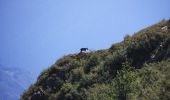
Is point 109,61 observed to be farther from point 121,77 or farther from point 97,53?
point 121,77

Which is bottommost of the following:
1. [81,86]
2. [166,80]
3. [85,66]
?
[166,80]

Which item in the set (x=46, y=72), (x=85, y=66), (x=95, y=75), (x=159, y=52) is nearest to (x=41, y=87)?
(x=46, y=72)

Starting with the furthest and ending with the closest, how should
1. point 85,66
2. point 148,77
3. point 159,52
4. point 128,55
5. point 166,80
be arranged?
point 85,66 → point 128,55 → point 159,52 → point 148,77 → point 166,80

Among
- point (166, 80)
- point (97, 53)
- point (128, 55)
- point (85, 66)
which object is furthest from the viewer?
point (97, 53)

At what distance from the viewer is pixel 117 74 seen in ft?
70.7

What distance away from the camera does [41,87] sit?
31359mm

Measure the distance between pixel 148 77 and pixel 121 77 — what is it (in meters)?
2.97

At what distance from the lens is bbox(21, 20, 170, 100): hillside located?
683 inches

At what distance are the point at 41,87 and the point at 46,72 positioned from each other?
2540mm

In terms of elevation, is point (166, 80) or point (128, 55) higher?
point (128, 55)

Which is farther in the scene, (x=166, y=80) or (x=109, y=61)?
(x=109, y=61)

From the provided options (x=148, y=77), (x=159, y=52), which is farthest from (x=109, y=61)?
(x=148, y=77)

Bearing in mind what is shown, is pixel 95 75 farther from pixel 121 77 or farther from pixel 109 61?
pixel 121 77

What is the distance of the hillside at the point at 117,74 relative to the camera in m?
17.3
